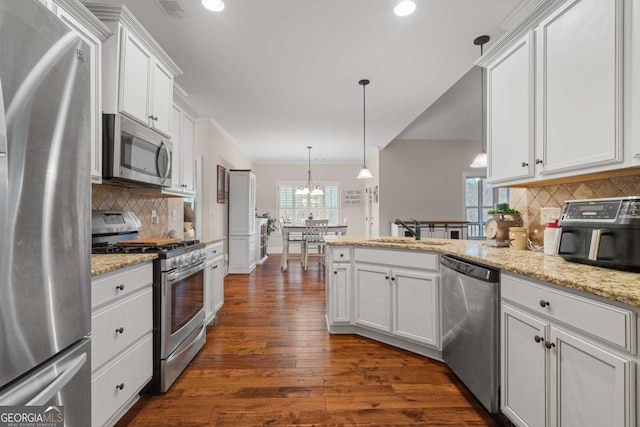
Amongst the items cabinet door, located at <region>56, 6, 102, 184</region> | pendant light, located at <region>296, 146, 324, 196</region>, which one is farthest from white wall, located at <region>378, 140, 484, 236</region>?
cabinet door, located at <region>56, 6, 102, 184</region>

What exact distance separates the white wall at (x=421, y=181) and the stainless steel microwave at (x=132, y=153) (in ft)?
16.4

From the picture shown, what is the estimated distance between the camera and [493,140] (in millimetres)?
2141

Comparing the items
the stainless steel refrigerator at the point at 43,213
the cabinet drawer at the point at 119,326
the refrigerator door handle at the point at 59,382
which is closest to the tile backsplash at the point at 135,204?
the cabinet drawer at the point at 119,326

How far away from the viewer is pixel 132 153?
1.98 metres

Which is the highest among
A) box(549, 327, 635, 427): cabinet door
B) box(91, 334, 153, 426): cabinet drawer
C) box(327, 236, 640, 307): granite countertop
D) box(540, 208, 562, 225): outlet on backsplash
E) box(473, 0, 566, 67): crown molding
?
box(473, 0, 566, 67): crown molding

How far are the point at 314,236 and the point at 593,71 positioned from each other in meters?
4.73

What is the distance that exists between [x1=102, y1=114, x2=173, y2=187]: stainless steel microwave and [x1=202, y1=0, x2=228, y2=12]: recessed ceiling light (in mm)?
986

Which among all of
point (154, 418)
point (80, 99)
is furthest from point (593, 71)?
point (154, 418)

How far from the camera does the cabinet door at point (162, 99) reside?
227 cm

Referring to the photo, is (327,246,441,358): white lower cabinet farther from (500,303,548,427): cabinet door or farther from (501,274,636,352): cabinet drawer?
(501,274,636,352): cabinet drawer

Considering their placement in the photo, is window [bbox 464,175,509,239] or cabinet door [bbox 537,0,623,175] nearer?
cabinet door [bbox 537,0,623,175]

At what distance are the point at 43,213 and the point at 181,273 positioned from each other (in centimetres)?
123

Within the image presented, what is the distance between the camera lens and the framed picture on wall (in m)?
5.04

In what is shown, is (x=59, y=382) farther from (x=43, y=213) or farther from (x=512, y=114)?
(x=512, y=114)
